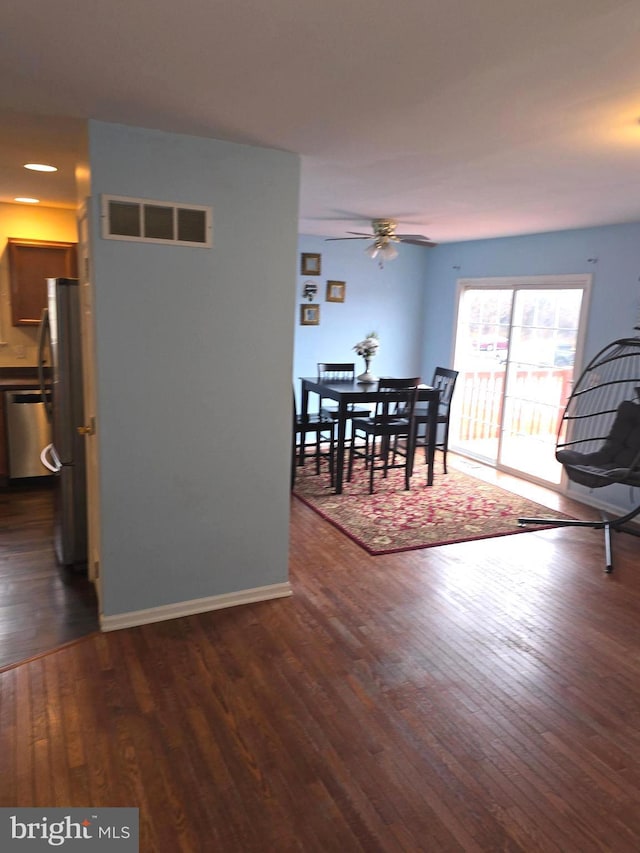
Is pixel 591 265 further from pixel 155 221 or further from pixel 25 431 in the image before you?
pixel 25 431

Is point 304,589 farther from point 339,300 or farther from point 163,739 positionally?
point 339,300

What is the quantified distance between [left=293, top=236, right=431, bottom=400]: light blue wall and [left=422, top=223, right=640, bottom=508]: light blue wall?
57cm

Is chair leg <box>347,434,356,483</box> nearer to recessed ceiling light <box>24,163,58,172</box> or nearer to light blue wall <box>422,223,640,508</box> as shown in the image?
light blue wall <box>422,223,640,508</box>

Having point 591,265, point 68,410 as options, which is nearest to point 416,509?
point 591,265

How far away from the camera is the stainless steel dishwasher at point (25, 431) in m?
4.87

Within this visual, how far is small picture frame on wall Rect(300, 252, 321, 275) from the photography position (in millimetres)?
6434

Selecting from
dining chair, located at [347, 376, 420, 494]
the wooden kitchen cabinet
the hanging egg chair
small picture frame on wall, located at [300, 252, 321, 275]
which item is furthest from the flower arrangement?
the wooden kitchen cabinet

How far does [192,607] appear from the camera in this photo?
3.15m

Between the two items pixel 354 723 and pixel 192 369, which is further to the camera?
pixel 192 369

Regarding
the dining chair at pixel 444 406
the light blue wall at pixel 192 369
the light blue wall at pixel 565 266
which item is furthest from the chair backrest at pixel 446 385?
the light blue wall at pixel 192 369

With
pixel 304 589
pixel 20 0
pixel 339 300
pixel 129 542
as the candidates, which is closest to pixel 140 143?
pixel 20 0

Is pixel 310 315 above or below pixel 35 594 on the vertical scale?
above

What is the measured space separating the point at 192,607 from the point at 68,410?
1349 mm

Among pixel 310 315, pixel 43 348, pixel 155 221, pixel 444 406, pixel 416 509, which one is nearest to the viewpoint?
pixel 155 221
